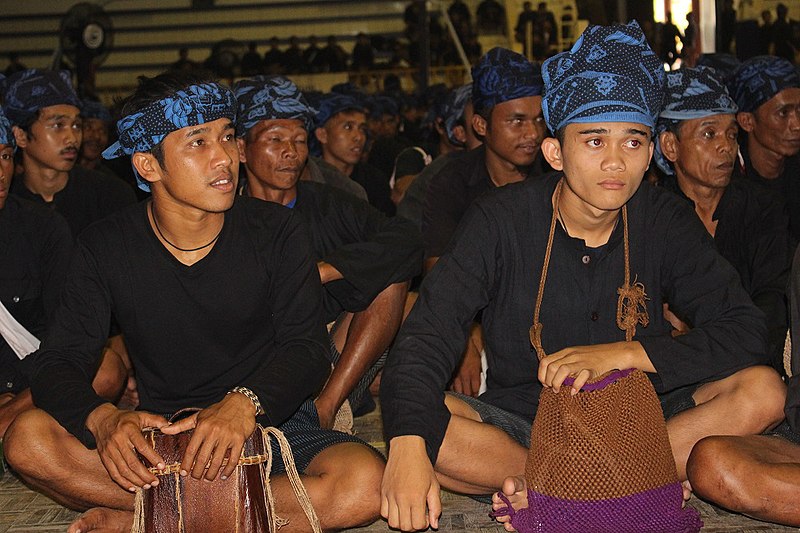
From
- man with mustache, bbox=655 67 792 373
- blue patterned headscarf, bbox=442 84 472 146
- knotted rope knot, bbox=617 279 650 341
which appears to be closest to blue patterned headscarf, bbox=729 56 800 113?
man with mustache, bbox=655 67 792 373

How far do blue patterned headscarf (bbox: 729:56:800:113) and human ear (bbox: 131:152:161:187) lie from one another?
11.4 ft

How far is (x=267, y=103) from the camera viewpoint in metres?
4.68

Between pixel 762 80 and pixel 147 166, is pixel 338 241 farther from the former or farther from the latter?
pixel 762 80

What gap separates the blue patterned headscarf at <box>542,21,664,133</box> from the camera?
2877mm

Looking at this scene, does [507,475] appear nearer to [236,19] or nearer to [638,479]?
[638,479]

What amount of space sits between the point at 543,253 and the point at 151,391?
1252 millimetres

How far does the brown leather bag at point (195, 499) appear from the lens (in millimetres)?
2688

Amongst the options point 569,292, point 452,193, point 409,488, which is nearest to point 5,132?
point 452,193

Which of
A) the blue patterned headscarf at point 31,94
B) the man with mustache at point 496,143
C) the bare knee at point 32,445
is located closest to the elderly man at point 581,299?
the bare knee at point 32,445

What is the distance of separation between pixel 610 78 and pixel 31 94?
376cm

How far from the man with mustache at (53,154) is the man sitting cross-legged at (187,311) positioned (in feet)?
7.88

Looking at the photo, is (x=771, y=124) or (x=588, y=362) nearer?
(x=588, y=362)

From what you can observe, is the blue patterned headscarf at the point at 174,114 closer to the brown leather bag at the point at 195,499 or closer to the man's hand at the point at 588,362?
the brown leather bag at the point at 195,499

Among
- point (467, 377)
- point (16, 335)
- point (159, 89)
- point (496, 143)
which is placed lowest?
point (467, 377)
